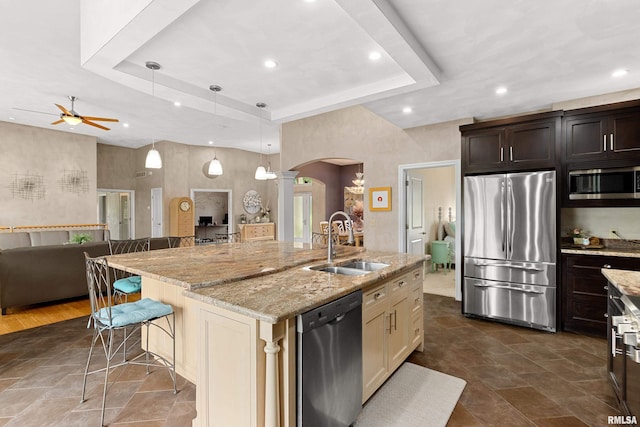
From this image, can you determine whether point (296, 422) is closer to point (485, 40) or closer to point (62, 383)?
point (62, 383)

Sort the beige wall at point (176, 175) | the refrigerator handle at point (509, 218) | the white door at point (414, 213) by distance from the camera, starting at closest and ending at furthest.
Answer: the refrigerator handle at point (509, 218) < the white door at point (414, 213) < the beige wall at point (176, 175)

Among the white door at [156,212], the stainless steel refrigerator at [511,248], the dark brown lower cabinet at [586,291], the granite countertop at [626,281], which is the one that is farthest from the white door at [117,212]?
the granite countertop at [626,281]

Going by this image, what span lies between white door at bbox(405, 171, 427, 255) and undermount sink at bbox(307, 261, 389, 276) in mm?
2627

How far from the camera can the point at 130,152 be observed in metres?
9.47

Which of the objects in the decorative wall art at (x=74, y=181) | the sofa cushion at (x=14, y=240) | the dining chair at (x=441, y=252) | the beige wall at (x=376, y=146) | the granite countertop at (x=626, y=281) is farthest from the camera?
the decorative wall art at (x=74, y=181)

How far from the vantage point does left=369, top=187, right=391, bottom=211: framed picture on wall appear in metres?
5.38

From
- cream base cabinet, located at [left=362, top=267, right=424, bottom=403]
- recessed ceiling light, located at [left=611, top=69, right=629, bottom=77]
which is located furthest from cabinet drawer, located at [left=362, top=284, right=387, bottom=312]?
recessed ceiling light, located at [left=611, top=69, right=629, bottom=77]

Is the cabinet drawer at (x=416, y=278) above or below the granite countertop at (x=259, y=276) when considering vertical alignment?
below

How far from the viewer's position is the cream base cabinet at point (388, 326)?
2.10m

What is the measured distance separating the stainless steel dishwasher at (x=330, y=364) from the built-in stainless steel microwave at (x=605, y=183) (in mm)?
3123

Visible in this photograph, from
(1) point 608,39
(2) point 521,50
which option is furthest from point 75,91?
(1) point 608,39

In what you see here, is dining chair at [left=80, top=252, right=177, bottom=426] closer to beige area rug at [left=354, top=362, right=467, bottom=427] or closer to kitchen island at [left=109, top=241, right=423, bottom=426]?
kitchen island at [left=109, top=241, right=423, bottom=426]

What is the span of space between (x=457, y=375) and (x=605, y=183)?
2.61 meters

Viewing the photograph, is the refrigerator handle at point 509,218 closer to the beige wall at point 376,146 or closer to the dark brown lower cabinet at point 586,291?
the dark brown lower cabinet at point 586,291
